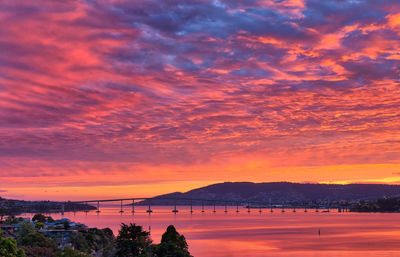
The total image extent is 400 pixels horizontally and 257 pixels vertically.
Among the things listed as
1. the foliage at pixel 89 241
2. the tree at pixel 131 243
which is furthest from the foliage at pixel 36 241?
the tree at pixel 131 243

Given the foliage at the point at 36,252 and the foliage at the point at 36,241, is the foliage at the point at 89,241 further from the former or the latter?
the foliage at the point at 36,252

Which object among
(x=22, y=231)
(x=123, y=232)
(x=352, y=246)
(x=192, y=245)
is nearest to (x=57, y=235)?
(x=22, y=231)

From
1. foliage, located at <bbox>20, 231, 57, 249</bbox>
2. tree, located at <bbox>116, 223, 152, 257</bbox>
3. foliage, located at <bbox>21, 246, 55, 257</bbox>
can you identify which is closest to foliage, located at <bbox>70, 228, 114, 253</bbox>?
foliage, located at <bbox>20, 231, 57, 249</bbox>

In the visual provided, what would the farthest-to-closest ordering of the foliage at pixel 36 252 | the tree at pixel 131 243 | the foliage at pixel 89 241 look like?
the foliage at pixel 89 241 < the foliage at pixel 36 252 < the tree at pixel 131 243

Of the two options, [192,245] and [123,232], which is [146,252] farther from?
[192,245]

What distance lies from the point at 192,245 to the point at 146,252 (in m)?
106

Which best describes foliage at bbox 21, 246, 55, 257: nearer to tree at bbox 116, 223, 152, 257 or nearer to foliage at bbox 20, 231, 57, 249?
foliage at bbox 20, 231, 57, 249

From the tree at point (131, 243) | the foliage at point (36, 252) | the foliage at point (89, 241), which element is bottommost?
the foliage at point (89, 241)

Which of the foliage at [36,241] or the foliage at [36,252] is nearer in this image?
the foliage at [36,252]

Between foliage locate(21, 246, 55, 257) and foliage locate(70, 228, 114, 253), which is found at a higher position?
foliage locate(21, 246, 55, 257)

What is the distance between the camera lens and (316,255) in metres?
152

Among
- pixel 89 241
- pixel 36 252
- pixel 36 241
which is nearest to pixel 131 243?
pixel 36 252

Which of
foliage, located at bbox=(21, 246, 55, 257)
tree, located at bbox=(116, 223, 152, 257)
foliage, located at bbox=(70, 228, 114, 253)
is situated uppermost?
tree, located at bbox=(116, 223, 152, 257)

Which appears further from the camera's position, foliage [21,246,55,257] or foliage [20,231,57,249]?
foliage [20,231,57,249]
